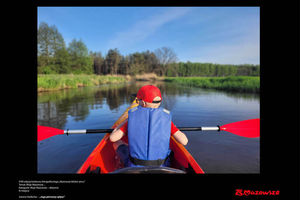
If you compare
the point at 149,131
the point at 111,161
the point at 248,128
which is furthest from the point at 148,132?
the point at 248,128

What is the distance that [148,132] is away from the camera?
5.15 ft

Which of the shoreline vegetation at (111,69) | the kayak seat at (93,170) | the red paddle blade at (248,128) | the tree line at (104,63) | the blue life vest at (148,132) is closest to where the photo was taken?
the blue life vest at (148,132)

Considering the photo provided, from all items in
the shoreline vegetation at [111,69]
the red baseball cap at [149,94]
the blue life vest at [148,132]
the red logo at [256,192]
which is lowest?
the red logo at [256,192]

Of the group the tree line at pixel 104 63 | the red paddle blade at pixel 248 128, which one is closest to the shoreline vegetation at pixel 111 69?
the tree line at pixel 104 63

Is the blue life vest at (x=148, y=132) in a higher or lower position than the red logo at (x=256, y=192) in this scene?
higher

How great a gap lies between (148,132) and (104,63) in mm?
60950

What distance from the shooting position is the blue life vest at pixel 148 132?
1.57 m

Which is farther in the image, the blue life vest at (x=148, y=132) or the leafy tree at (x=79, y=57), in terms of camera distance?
the leafy tree at (x=79, y=57)

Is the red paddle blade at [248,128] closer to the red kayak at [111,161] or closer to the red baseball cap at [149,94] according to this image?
the red kayak at [111,161]

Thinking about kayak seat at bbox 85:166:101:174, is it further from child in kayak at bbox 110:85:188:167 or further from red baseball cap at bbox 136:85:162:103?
red baseball cap at bbox 136:85:162:103

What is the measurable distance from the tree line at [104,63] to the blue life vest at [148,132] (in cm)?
3505

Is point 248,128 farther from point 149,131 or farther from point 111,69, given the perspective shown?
point 111,69

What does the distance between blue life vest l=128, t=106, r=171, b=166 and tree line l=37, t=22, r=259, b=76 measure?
115 feet
